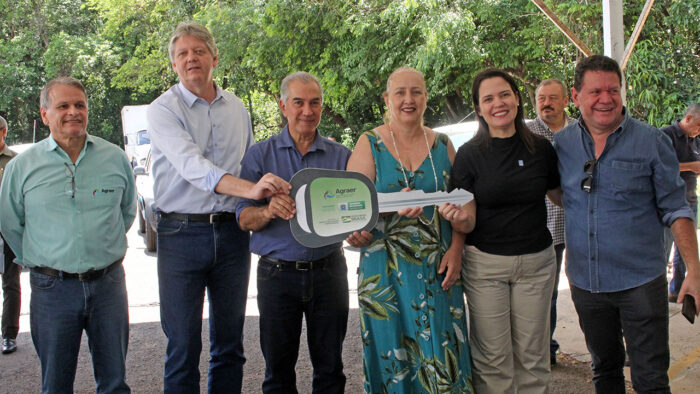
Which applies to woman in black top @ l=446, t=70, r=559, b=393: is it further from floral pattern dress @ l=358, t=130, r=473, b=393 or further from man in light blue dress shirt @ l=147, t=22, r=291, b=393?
man in light blue dress shirt @ l=147, t=22, r=291, b=393

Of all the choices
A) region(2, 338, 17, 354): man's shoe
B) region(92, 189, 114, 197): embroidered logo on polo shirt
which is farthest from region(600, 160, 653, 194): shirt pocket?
region(2, 338, 17, 354): man's shoe

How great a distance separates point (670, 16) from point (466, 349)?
11312 mm

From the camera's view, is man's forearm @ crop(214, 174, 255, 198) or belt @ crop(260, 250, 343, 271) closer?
man's forearm @ crop(214, 174, 255, 198)

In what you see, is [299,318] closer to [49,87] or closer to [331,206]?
[331,206]

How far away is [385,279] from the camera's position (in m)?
2.87

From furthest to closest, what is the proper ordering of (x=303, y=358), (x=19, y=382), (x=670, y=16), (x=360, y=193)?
(x=670, y=16) < (x=303, y=358) < (x=19, y=382) < (x=360, y=193)

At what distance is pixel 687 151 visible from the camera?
5770 millimetres

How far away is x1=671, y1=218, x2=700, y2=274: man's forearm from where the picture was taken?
2.62 m

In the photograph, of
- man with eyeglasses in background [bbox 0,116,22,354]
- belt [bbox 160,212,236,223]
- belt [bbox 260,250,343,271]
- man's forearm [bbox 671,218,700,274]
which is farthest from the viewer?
man with eyeglasses in background [bbox 0,116,22,354]

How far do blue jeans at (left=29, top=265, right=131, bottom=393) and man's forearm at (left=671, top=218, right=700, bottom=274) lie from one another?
9.08 ft

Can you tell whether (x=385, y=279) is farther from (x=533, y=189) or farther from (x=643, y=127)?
(x=643, y=127)

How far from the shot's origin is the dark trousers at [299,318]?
300 centimetres

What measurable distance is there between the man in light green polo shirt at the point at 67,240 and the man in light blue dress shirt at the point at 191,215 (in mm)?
258

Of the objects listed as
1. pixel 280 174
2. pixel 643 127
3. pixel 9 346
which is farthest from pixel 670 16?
pixel 9 346
